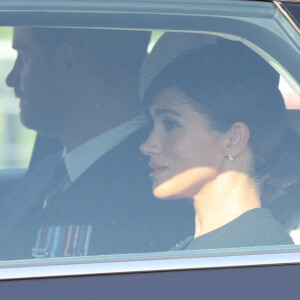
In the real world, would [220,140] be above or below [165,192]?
above

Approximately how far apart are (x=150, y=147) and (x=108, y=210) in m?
0.21

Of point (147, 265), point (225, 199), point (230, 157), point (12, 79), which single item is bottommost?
Result: point (147, 265)

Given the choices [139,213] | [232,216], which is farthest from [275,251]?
[139,213]

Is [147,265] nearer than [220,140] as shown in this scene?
Yes

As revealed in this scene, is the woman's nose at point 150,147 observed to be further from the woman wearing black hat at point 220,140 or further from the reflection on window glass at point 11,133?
the reflection on window glass at point 11,133

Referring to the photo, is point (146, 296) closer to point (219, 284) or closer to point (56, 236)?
point (219, 284)

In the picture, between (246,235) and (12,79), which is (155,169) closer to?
(246,235)

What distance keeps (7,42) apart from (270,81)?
76cm

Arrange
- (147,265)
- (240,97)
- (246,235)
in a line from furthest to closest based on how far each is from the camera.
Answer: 1. (240,97)
2. (246,235)
3. (147,265)

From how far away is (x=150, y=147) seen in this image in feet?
5.67

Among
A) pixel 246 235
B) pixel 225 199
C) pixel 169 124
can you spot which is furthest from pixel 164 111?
pixel 246 235

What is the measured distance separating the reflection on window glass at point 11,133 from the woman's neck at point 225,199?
1.60 feet

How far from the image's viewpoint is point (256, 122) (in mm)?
1786

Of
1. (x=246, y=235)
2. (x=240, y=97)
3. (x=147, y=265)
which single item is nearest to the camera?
(x=147, y=265)
